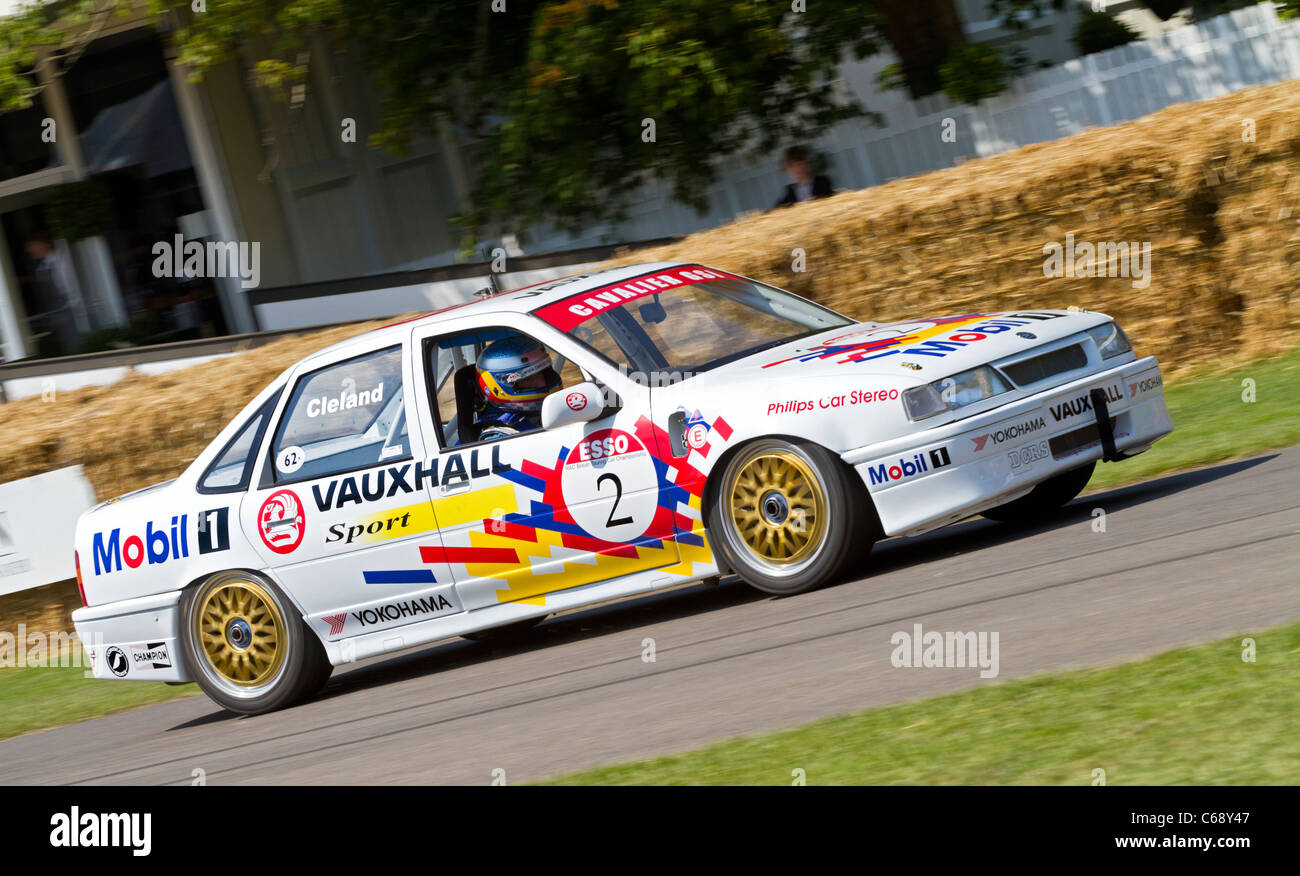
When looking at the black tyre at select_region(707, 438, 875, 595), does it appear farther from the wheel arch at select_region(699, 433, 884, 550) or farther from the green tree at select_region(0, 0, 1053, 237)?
the green tree at select_region(0, 0, 1053, 237)

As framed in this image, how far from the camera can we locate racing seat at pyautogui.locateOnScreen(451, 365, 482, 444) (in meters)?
7.86

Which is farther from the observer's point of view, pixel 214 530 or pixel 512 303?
pixel 214 530

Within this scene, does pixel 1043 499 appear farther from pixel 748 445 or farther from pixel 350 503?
pixel 350 503

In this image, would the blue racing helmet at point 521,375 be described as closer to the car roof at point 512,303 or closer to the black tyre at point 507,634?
the car roof at point 512,303

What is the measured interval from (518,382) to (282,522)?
4.68 feet

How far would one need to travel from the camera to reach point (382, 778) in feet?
19.4

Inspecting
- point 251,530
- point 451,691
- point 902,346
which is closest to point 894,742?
point 902,346

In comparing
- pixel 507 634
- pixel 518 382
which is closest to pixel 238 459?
pixel 518 382

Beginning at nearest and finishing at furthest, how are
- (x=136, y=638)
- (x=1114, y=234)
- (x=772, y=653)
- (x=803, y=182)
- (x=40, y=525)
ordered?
(x=772, y=653) < (x=136, y=638) < (x=1114, y=234) < (x=40, y=525) < (x=803, y=182)

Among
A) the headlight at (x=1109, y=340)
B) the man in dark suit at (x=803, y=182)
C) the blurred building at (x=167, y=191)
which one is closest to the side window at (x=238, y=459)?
the headlight at (x=1109, y=340)

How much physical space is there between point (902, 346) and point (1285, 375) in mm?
4359

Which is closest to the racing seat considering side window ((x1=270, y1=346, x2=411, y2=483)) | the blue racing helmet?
the blue racing helmet

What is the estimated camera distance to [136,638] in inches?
338

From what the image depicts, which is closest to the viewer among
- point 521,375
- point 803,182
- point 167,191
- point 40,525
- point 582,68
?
point 521,375
